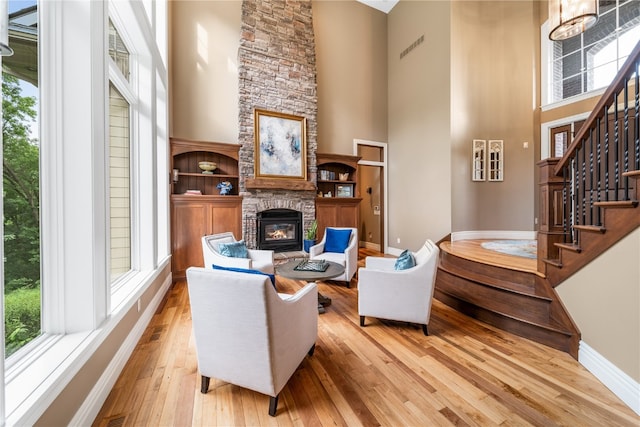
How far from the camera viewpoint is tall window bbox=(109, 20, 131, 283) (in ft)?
8.45

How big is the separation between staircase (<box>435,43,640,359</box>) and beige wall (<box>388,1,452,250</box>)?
2.38 m

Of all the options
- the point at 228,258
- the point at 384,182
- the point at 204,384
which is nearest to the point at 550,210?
the point at 204,384

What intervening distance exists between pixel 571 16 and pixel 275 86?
4.27 meters

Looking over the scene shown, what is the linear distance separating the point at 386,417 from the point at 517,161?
5698 millimetres

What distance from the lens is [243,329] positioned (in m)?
1.55

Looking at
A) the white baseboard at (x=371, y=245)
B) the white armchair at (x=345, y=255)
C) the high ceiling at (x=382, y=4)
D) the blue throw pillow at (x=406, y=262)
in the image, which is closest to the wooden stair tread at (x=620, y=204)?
the blue throw pillow at (x=406, y=262)

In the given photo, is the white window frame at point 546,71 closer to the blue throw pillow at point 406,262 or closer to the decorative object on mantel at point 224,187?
the blue throw pillow at point 406,262

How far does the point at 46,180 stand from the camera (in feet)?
5.06

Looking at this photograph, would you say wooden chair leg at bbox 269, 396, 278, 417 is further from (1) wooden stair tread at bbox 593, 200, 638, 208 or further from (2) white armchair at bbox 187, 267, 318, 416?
(1) wooden stair tread at bbox 593, 200, 638, 208

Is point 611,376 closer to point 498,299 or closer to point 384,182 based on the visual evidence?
point 498,299

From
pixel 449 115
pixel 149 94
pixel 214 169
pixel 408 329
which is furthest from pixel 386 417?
pixel 449 115

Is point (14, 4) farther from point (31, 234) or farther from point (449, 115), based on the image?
point (449, 115)

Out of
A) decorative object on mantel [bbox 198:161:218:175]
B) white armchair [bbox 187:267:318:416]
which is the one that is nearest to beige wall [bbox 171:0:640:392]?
decorative object on mantel [bbox 198:161:218:175]

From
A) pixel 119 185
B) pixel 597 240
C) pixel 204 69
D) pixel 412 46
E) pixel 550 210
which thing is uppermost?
pixel 412 46
